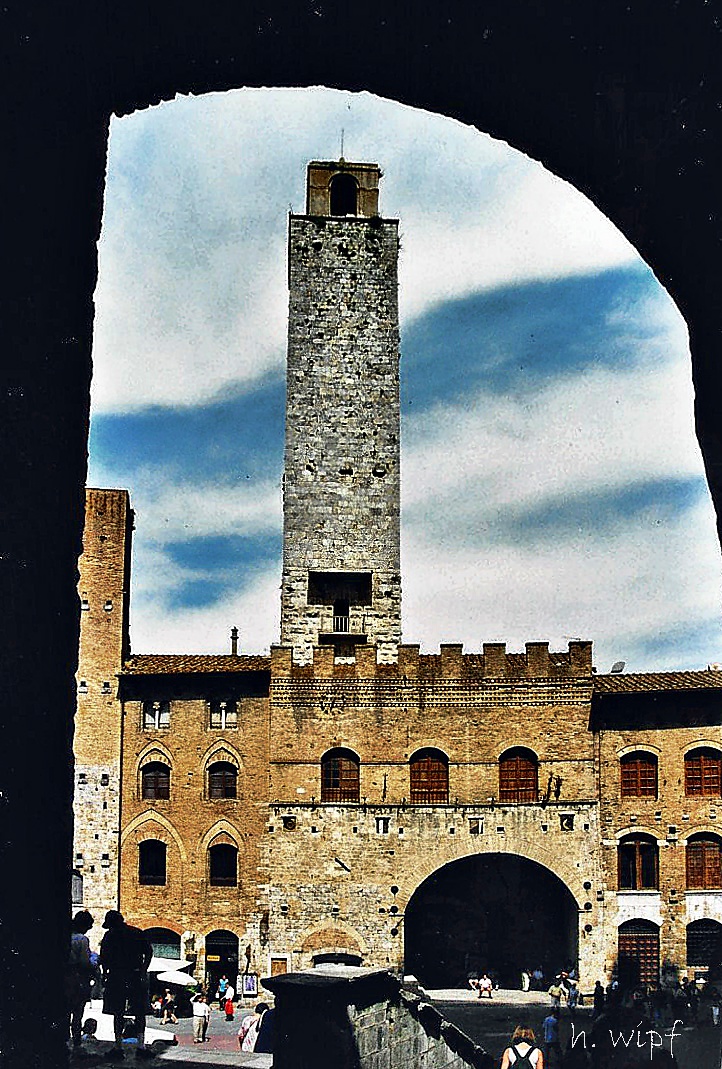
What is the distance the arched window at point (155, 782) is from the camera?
1164 inches

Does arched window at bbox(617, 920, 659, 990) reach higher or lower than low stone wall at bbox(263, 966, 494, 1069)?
lower

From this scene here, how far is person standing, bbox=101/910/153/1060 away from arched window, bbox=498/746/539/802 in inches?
733

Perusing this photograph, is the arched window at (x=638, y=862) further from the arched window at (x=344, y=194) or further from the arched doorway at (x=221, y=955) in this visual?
the arched window at (x=344, y=194)

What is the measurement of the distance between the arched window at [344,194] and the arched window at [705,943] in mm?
18764

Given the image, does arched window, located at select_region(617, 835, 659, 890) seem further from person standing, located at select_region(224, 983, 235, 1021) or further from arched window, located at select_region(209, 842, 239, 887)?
person standing, located at select_region(224, 983, 235, 1021)

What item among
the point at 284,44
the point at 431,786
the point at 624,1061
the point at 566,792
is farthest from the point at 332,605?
the point at 284,44

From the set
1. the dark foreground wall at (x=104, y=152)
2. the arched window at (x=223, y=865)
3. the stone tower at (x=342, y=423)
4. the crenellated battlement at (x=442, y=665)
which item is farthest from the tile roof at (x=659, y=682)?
the dark foreground wall at (x=104, y=152)

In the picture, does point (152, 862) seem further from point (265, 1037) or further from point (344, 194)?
point (344, 194)

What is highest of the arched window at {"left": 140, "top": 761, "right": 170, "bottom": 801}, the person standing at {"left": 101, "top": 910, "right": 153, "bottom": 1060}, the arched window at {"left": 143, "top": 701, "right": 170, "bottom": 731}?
the arched window at {"left": 143, "top": 701, "right": 170, "bottom": 731}

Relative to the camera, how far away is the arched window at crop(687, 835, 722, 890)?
28562 mm

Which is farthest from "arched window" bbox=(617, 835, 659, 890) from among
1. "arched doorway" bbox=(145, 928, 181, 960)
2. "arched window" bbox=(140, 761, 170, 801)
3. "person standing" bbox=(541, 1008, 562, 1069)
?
"arched window" bbox=(140, 761, 170, 801)

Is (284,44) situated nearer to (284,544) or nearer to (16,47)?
(16,47)

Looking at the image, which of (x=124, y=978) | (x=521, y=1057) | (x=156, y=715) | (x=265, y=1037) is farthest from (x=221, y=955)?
(x=124, y=978)

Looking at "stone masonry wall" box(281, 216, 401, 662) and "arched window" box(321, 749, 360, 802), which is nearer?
"arched window" box(321, 749, 360, 802)
